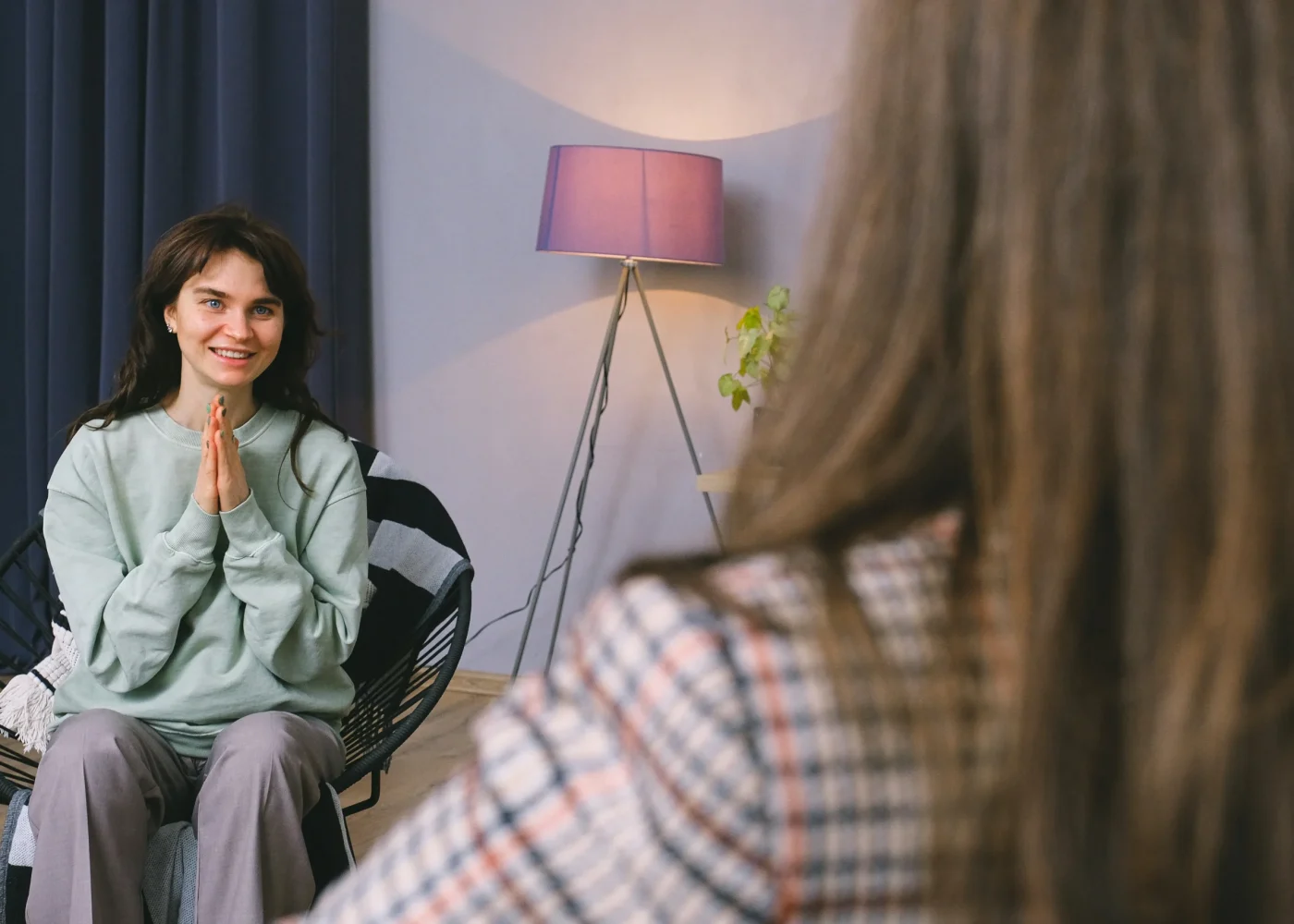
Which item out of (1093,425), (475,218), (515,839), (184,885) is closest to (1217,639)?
(1093,425)

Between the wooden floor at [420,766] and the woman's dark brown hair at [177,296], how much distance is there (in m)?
0.90

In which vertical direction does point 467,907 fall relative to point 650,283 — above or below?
below

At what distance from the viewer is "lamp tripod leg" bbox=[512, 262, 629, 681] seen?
3336 millimetres

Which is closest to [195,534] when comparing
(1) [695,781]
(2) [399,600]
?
(2) [399,600]

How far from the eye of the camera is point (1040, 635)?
1.30 feet

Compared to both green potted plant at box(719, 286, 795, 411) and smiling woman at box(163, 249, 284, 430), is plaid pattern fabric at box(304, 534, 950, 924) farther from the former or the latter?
green potted plant at box(719, 286, 795, 411)

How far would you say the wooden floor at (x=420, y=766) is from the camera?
283 centimetres

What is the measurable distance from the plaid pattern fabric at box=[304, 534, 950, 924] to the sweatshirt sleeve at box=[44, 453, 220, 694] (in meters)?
1.70

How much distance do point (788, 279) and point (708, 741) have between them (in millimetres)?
3180

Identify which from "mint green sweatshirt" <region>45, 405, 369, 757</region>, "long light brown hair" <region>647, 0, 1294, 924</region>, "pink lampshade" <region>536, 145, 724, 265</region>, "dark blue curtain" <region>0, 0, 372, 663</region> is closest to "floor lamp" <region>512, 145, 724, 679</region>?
"pink lampshade" <region>536, 145, 724, 265</region>

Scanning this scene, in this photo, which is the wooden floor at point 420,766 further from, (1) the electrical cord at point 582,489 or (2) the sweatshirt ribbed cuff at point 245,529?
(2) the sweatshirt ribbed cuff at point 245,529

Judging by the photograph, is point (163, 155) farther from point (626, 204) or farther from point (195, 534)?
point (195, 534)

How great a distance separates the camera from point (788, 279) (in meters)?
3.49

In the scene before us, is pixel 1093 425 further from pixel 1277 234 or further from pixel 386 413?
pixel 386 413
